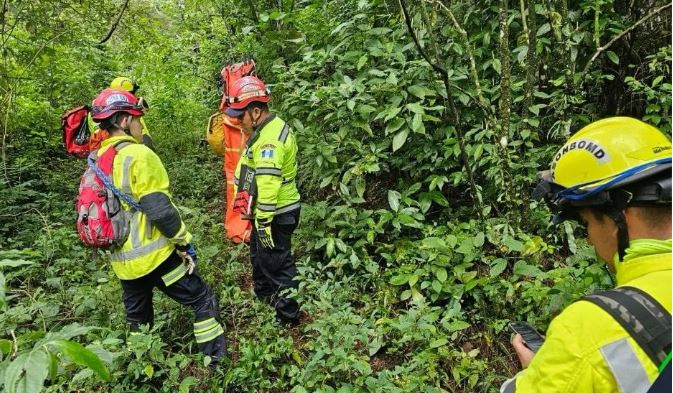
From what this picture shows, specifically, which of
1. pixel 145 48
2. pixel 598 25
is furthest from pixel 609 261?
pixel 145 48

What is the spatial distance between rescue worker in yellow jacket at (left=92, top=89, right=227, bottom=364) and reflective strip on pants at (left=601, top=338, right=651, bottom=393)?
2.93 meters

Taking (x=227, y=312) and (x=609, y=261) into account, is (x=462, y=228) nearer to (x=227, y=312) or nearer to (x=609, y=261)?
(x=227, y=312)

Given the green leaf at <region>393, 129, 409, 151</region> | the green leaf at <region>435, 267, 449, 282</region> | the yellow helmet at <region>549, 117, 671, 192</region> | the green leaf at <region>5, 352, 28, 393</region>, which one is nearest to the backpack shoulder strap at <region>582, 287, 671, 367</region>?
the yellow helmet at <region>549, 117, 671, 192</region>

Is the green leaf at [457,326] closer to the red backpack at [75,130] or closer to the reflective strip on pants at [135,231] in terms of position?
the reflective strip on pants at [135,231]

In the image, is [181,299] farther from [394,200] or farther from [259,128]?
[394,200]

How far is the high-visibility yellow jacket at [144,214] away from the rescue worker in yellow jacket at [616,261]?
103 inches

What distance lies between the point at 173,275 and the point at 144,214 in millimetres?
521

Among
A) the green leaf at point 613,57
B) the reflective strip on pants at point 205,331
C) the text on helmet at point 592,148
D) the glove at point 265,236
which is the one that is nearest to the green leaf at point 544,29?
the green leaf at point 613,57

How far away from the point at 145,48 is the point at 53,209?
3.21m

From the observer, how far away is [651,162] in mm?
1400

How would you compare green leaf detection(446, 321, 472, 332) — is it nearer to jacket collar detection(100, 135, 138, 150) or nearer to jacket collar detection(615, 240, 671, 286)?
jacket collar detection(615, 240, 671, 286)

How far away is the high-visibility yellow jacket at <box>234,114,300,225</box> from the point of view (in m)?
3.84

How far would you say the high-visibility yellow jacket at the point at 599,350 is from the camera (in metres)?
1.16

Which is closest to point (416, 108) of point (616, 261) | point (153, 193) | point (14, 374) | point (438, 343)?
point (438, 343)
